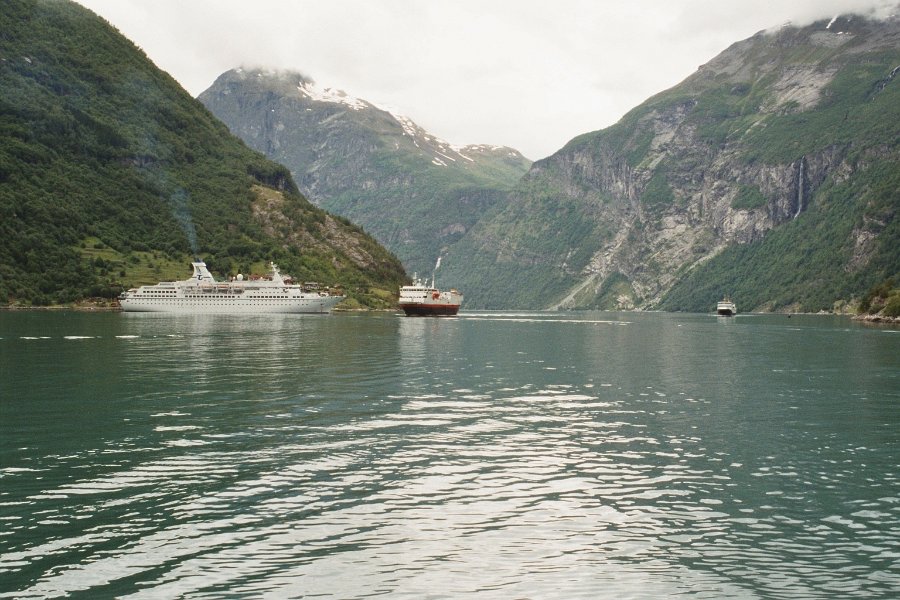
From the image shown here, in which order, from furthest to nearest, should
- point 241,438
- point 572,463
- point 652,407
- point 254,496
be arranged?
point 652,407 < point 241,438 < point 572,463 < point 254,496

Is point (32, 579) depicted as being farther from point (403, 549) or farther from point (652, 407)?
point (652, 407)

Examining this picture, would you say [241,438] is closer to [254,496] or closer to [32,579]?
[254,496]

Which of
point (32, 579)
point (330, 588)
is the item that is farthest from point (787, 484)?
point (32, 579)

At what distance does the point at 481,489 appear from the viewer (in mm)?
29422

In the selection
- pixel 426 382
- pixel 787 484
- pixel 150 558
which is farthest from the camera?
pixel 426 382

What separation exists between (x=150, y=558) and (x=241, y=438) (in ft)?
57.3

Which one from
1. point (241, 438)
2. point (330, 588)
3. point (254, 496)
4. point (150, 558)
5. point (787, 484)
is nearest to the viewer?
point (330, 588)

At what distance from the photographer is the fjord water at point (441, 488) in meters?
20.7

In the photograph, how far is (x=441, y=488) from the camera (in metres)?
29.6

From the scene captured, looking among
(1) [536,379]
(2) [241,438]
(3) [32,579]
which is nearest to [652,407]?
(1) [536,379]

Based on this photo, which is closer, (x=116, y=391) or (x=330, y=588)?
(x=330, y=588)

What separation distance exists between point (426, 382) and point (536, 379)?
34.0ft

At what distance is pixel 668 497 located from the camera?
94.2 ft

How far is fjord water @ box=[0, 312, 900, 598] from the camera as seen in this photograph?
2066cm
